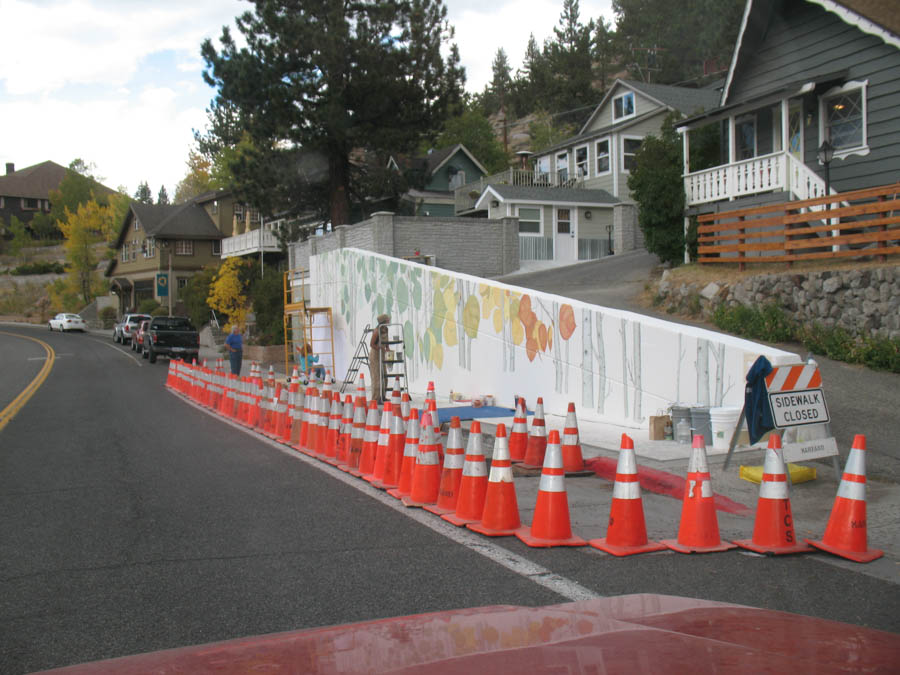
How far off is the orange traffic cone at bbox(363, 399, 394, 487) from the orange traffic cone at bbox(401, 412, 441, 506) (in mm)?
886

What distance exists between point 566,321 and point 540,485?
687 cm

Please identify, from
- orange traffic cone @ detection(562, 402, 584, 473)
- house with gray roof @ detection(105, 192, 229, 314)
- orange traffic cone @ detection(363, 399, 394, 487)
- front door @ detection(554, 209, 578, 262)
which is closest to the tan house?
house with gray roof @ detection(105, 192, 229, 314)

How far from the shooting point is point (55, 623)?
4.55 m

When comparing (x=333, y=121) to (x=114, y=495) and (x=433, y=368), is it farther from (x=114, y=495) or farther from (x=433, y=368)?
(x=114, y=495)

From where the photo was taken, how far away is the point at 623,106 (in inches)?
1668

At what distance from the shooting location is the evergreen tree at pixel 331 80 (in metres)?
29.3

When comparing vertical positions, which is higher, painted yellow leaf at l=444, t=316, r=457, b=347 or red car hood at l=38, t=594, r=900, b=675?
painted yellow leaf at l=444, t=316, r=457, b=347

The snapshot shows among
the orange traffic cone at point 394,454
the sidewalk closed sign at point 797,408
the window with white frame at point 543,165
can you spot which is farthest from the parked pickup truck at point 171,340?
the sidewalk closed sign at point 797,408

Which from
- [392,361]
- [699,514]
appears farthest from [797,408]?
[392,361]

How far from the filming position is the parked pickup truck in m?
32.2

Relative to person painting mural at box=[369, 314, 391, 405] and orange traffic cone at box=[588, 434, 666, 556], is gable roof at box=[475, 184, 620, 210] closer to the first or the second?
person painting mural at box=[369, 314, 391, 405]

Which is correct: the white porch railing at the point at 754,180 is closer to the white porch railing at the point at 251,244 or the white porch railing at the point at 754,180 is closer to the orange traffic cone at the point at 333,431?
the orange traffic cone at the point at 333,431

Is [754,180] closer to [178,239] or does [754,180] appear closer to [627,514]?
[627,514]

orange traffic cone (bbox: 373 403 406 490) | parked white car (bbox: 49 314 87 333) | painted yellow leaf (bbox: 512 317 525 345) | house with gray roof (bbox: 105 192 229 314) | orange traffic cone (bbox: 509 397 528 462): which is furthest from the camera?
house with gray roof (bbox: 105 192 229 314)
